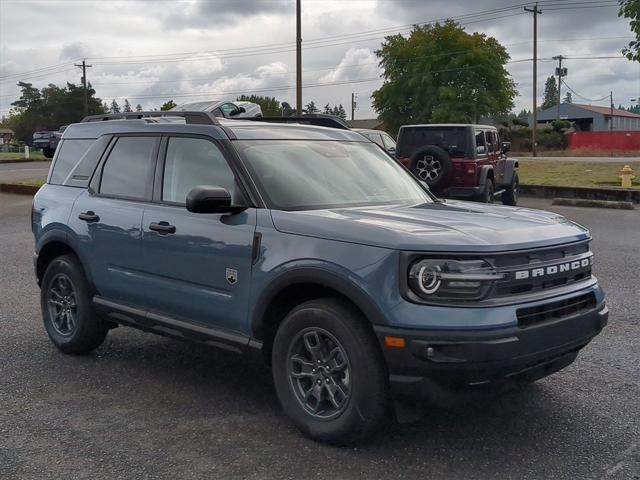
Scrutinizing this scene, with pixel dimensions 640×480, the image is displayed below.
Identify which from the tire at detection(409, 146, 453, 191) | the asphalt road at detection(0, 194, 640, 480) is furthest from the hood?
the tire at detection(409, 146, 453, 191)

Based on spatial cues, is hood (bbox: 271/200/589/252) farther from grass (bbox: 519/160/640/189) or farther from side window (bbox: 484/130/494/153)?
grass (bbox: 519/160/640/189)

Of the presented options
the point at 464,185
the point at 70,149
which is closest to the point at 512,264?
the point at 70,149

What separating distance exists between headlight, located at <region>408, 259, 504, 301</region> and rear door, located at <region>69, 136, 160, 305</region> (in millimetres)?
2141

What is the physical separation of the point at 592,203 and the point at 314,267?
14091 millimetres

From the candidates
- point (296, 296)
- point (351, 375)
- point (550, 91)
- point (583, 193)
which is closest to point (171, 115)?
point (296, 296)

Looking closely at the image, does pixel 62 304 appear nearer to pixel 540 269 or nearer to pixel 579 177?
pixel 540 269

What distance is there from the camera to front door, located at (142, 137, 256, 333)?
4.26 metres

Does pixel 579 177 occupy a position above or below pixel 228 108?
below

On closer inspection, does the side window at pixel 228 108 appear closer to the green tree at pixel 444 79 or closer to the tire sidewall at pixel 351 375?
the tire sidewall at pixel 351 375

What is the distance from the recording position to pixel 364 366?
3.62m

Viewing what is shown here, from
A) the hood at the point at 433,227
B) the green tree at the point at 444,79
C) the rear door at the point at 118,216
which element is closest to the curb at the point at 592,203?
the hood at the point at 433,227

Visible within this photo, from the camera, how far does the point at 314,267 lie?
3826 millimetres

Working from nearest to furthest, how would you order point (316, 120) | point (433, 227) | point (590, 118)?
point (433, 227) → point (316, 120) → point (590, 118)

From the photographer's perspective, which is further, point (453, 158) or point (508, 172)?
point (508, 172)
